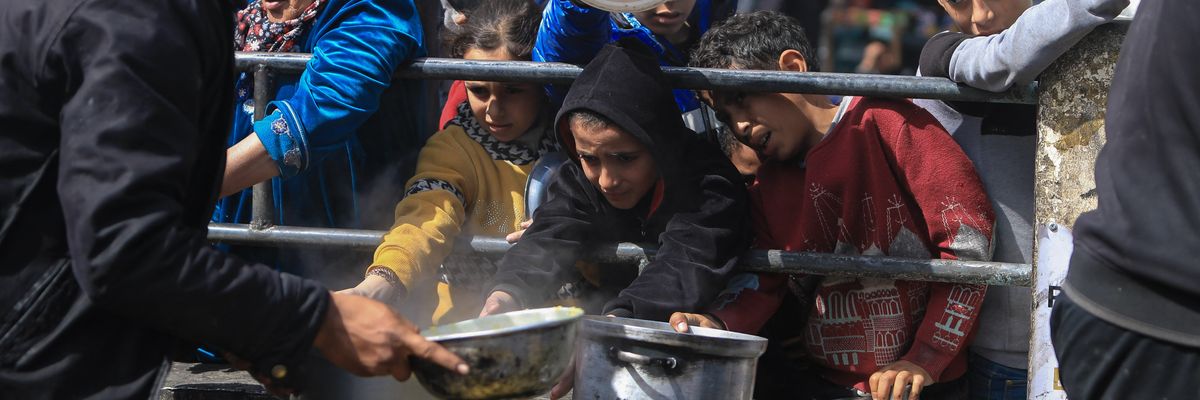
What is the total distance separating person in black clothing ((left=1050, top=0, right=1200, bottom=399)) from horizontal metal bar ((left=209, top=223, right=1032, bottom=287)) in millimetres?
858

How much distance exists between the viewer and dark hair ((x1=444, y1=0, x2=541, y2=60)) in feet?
12.8

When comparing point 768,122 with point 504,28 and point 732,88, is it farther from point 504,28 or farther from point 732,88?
point 504,28

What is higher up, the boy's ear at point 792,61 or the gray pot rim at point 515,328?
the boy's ear at point 792,61

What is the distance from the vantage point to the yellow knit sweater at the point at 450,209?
11.1ft

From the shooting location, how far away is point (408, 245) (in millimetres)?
3371

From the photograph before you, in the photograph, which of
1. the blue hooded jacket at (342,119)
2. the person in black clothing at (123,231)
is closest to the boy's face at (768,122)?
the blue hooded jacket at (342,119)

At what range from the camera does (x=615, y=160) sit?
3.30 metres

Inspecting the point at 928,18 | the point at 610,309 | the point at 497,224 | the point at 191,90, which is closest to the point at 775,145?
the point at 610,309

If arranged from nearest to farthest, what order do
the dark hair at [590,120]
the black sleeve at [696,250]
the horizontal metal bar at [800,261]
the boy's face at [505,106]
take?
the horizontal metal bar at [800,261] < the black sleeve at [696,250] < the dark hair at [590,120] < the boy's face at [505,106]

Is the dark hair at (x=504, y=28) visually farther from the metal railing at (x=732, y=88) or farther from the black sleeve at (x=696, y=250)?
the black sleeve at (x=696, y=250)

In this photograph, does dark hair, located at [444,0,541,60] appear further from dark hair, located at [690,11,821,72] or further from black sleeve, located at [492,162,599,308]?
black sleeve, located at [492,162,599,308]

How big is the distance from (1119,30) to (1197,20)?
34.6 inches

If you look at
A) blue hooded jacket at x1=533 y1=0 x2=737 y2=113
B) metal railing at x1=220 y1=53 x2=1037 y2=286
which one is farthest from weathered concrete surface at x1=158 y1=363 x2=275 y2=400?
blue hooded jacket at x1=533 y1=0 x2=737 y2=113

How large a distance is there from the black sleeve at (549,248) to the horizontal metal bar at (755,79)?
326 mm
